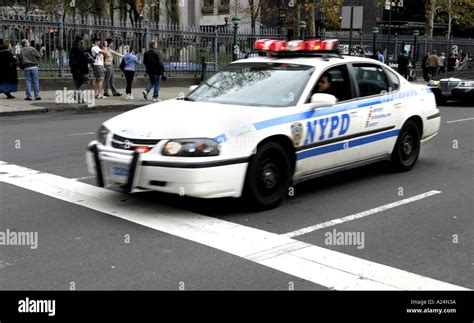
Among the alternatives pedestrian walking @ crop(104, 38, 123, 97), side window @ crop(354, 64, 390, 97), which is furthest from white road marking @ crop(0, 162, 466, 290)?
pedestrian walking @ crop(104, 38, 123, 97)

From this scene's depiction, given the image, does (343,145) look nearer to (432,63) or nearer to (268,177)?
(268,177)

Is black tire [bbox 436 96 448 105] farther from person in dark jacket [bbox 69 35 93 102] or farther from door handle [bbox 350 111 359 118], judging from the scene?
door handle [bbox 350 111 359 118]

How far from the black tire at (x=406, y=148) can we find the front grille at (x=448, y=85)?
11.8 meters

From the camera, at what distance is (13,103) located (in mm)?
16719

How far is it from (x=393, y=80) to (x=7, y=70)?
41.2ft

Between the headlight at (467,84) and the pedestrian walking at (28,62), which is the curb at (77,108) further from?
the headlight at (467,84)

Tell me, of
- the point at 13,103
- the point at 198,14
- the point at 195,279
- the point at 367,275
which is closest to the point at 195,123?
the point at 195,279

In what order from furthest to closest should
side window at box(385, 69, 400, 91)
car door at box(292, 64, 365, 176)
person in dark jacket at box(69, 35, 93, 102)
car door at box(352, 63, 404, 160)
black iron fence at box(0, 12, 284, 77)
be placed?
1. black iron fence at box(0, 12, 284, 77)
2. person in dark jacket at box(69, 35, 93, 102)
3. side window at box(385, 69, 400, 91)
4. car door at box(352, 63, 404, 160)
5. car door at box(292, 64, 365, 176)

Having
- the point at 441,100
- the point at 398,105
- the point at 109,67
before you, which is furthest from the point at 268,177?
the point at 441,100

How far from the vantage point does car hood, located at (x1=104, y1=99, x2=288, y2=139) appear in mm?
5824

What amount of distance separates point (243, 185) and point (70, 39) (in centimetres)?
1623

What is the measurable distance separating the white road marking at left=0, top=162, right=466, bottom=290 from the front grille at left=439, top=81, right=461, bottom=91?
597 inches

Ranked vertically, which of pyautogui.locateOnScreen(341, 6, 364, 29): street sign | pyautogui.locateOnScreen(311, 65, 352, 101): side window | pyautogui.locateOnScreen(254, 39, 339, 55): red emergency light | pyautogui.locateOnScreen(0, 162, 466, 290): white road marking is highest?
pyautogui.locateOnScreen(341, 6, 364, 29): street sign
